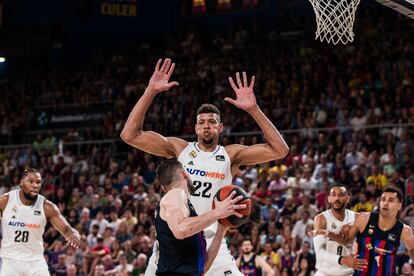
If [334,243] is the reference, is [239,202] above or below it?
above

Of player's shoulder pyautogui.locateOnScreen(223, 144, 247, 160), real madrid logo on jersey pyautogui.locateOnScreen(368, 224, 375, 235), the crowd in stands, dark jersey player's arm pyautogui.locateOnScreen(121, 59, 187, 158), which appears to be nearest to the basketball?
dark jersey player's arm pyautogui.locateOnScreen(121, 59, 187, 158)

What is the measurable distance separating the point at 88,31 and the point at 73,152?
7509mm

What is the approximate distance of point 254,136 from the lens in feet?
58.1

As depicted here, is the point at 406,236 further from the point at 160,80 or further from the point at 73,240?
the point at 73,240

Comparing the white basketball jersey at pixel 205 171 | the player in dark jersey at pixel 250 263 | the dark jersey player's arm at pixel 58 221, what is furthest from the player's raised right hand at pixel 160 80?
the player in dark jersey at pixel 250 263

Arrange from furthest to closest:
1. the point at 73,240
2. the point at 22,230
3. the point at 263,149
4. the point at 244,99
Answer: the point at 22,230 → the point at 73,240 → the point at 263,149 → the point at 244,99

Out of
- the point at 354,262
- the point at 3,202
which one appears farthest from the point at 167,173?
the point at 3,202

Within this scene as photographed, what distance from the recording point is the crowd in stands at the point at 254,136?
1455 centimetres

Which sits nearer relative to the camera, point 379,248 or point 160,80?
point 160,80

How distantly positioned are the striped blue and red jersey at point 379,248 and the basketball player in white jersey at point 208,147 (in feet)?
6.50

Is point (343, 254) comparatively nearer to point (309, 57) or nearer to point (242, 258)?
point (242, 258)

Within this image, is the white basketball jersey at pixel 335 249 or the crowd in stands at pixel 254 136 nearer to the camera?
the white basketball jersey at pixel 335 249

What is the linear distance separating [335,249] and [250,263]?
134 inches

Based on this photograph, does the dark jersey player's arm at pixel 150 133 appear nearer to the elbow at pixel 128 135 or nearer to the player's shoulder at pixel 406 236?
the elbow at pixel 128 135
